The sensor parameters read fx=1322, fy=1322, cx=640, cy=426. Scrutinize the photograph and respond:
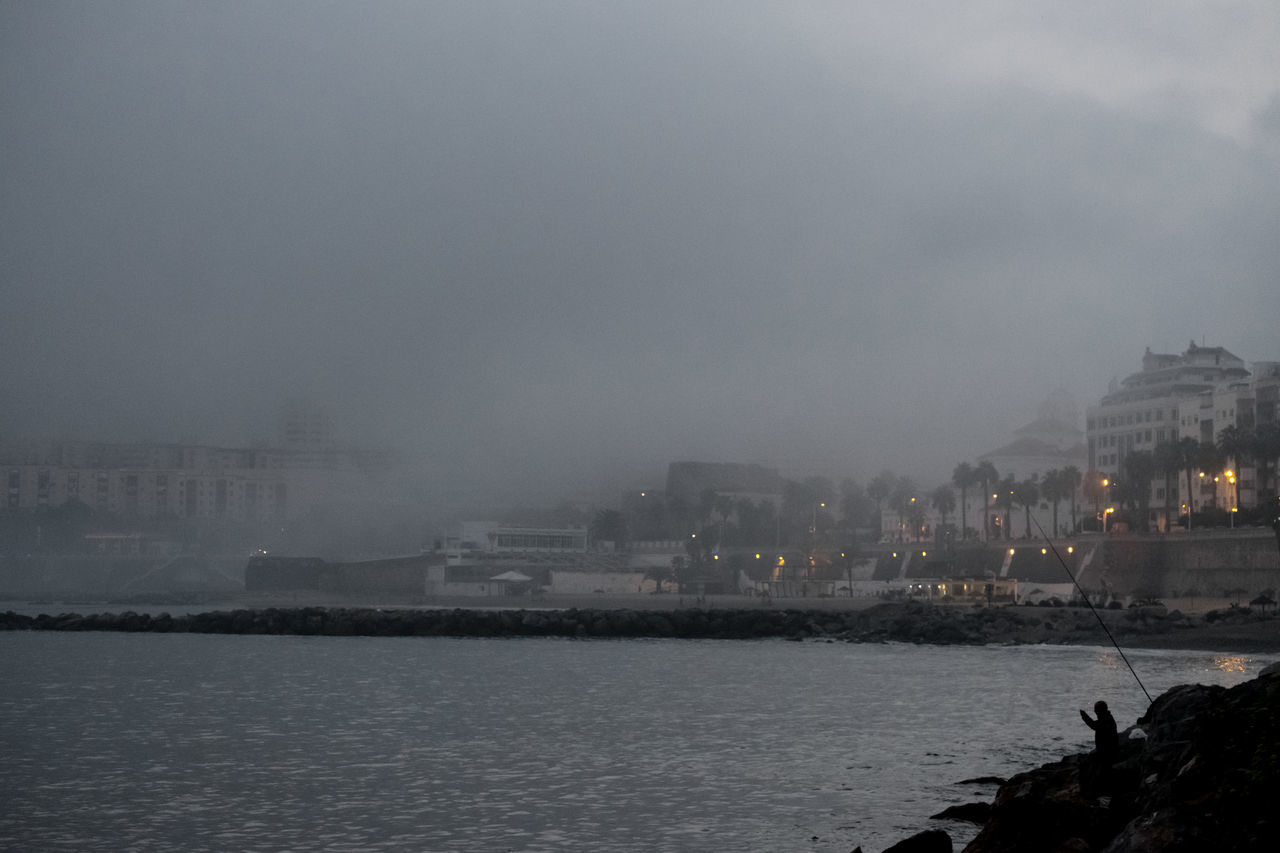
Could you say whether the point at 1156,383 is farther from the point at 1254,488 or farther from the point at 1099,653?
the point at 1099,653

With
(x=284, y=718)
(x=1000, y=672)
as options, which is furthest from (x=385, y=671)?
(x=1000, y=672)

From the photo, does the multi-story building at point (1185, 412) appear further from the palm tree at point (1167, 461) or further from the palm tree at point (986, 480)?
the palm tree at point (986, 480)

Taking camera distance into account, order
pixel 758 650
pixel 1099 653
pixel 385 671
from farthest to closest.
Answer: pixel 758 650
pixel 1099 653
pixel 385 671

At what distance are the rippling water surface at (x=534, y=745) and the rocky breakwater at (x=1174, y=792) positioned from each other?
140 inches

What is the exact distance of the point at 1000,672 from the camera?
5206 centimetres

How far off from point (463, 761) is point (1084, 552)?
82794mm

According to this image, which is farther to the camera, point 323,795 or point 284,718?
point 284,718

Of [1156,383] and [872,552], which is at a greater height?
[1156,383]

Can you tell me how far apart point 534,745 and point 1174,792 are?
21.5 m

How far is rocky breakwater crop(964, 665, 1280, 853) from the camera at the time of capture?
11680 millimetres

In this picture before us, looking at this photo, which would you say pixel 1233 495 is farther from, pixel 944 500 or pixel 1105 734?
pixel 1105 734

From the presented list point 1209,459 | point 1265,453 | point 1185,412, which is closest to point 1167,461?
point 1209,459

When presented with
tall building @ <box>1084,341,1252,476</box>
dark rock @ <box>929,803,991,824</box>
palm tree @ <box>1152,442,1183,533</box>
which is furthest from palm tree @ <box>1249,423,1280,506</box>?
dark rock @ <box>929,803,991,824</box>

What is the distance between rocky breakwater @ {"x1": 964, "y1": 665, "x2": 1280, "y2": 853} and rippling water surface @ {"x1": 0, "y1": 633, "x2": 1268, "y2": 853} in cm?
355
